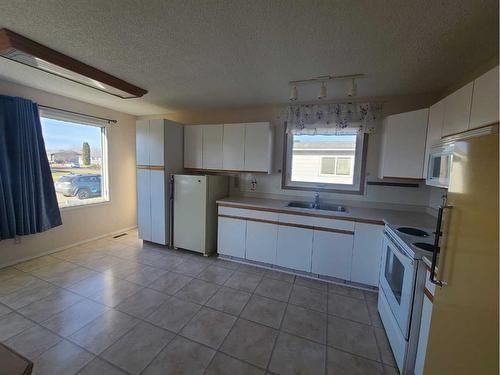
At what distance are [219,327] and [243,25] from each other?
2.38 metres

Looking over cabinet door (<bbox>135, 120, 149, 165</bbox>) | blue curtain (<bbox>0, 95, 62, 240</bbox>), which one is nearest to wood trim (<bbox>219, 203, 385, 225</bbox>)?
cabinet door (<bbox>135, 120, 149, 165</bbox>)

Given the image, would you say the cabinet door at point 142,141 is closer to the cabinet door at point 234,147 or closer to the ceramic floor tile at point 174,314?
the cabinet door at point 234,147

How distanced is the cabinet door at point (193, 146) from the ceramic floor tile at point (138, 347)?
236 centimetres

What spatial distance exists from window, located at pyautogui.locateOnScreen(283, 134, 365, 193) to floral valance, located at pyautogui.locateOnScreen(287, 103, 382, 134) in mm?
117

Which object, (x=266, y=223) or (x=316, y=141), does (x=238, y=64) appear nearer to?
(x=316, y=141)

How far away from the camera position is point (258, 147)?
10.3ft

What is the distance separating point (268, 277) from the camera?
274cm

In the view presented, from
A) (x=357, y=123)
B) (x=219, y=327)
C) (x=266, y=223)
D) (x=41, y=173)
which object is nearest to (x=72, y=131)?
(x=41, y=173)

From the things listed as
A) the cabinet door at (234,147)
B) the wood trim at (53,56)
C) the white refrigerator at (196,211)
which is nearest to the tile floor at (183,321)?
the white refrigerator at (196,211)

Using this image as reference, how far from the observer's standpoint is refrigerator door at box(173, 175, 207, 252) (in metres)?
3.18

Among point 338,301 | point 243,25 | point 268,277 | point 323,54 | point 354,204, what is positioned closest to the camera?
point 243,25

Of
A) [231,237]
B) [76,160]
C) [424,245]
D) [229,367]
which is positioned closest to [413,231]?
[424,245]

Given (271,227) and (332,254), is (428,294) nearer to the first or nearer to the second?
(332,254)

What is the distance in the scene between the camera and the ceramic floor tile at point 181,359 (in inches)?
58.1
